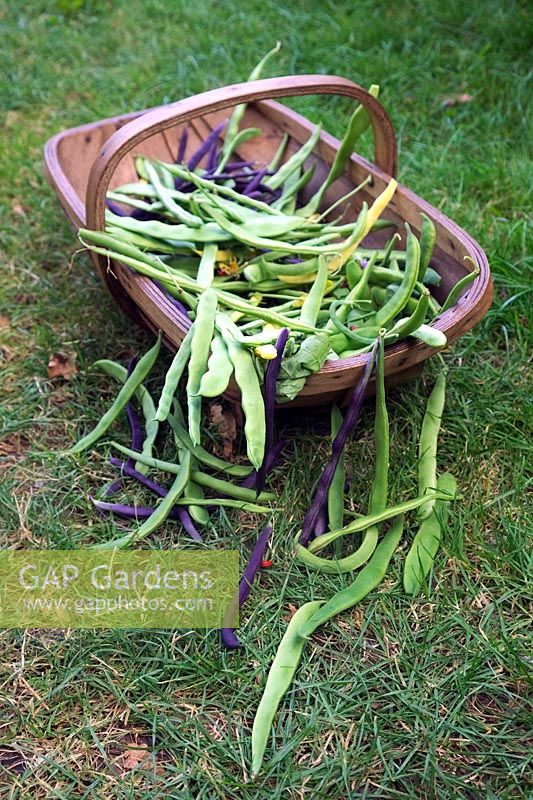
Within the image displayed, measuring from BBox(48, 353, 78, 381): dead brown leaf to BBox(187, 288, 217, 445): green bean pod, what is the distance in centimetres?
47

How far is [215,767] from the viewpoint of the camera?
1.17 m

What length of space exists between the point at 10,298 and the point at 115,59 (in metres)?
1.33

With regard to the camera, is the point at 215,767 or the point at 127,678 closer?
the point at 215,767

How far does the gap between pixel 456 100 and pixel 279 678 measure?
200cm

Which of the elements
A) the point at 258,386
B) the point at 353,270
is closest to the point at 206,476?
the point at 258,386

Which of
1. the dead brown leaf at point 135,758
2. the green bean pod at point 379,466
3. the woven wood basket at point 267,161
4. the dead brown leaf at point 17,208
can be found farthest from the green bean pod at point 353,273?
the dead brown leaf at point 17,208

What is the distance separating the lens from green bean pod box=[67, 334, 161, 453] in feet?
5.33

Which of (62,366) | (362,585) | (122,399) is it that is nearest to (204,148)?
(62,366)

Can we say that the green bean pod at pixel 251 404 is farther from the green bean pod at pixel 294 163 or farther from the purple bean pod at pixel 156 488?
the green bean pod at pixel 294 163

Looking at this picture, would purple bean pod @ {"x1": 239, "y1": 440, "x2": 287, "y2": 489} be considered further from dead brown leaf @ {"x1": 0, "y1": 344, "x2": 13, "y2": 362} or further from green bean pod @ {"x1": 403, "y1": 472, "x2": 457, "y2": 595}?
dead brown leaf @ {"x1": 0, "y1": 344, "x2": 13, "y2": 362}

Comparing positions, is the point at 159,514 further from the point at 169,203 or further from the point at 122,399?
the point at 169,203

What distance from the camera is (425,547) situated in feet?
4.65

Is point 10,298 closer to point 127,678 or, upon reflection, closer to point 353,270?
point 353,270

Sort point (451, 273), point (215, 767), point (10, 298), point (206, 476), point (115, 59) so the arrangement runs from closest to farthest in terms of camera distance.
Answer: point (215, 767)
point (206, 476)
point (451, 273)
point (10, 298)
point (115, 59)
